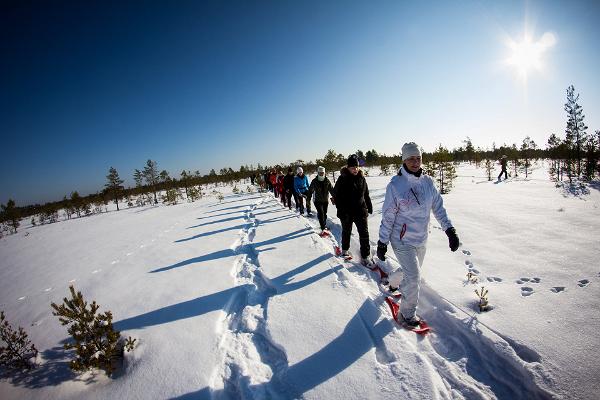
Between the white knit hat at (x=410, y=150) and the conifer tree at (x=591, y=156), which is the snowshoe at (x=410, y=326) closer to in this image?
the white knit hat at (x=410, y=150)

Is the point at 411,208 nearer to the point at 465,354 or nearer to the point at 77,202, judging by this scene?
the point at 465,354

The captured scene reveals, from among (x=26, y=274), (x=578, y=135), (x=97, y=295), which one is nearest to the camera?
(x=97, y=295)

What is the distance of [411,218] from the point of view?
2834 millimetres

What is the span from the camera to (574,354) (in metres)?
2.26

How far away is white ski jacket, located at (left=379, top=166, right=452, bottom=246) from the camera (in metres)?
2.82

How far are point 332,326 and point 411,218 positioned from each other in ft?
4.97

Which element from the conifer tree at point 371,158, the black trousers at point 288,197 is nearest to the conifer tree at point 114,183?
the black trousers at point 288,197

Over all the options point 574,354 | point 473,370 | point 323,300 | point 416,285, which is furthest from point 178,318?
point 574,354

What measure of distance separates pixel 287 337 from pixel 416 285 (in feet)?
5.09

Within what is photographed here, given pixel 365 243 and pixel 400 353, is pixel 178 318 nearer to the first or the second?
pixel 400 353

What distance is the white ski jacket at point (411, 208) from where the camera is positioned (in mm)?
2816

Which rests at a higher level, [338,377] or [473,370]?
[338,377]

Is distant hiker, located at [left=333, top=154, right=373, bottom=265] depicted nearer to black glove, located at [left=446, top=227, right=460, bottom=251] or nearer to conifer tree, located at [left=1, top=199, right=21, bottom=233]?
black glove, located at [left=446, top=227, right=460, bottom=251]

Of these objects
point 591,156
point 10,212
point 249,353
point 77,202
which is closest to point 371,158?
point 591,156
